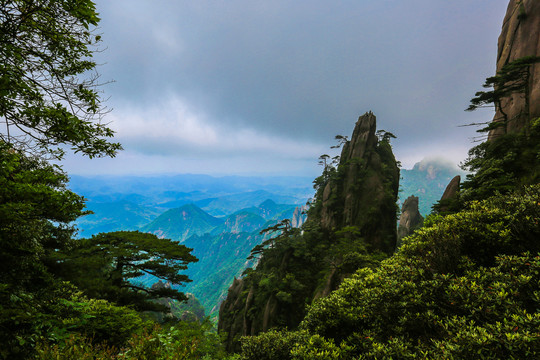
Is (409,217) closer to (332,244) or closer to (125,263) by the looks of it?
(332,244)

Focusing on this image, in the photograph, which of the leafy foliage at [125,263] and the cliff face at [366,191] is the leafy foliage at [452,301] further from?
the cliff face at [366,191]

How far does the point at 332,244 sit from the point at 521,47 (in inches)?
1031

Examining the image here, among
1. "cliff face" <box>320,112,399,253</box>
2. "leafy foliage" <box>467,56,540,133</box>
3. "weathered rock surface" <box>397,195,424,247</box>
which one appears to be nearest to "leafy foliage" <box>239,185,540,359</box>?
"leafy foliage" <box>467,56,540,133</box>

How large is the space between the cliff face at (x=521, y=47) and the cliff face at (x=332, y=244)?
40.1 ft

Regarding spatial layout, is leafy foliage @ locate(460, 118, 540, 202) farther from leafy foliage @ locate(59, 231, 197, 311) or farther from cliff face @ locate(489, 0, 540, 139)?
leafy foliage @ locate(59, 231, 197, 311)

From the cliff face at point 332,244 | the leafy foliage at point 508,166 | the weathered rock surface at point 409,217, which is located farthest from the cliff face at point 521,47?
the weathered rock surface at point 409,217

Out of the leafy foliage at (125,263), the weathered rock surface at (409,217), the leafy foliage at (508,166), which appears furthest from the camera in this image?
the weathered rock surface at (409,217)

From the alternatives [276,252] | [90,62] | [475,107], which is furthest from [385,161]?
[90,62]

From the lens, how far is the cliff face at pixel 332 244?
765 inches

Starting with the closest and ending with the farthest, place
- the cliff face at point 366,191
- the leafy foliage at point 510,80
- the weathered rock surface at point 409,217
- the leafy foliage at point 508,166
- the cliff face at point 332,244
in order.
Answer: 1. the leafy foliage at point 508,166
2. the leafy foliage at point 510,80
3. the cliff face at point 332,244
4. the cliff face at point 366,191
5. the weathered rock surface at point 409,217

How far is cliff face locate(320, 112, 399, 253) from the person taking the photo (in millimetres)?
24547

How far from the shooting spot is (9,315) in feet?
11.8

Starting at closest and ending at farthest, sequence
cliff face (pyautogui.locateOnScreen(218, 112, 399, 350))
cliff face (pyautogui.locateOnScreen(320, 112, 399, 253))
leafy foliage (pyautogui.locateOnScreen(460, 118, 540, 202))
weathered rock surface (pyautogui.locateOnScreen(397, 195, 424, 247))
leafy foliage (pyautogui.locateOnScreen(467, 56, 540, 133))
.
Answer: leafy foliage (pyautogui.locateOnScreen(460, 118, 540, 202)), leafy foliage (pyautogui.locateOnScreen(467, 56, 540, 133)), cliff face (pyautogui.locateOnScreen(218, 112, 399, 350)), cliff face (pyautogui.locateOnScreen(320, 112, 399, 253)), weathered rock surface (pyautogui.locateOnScreen(397, 195, 424, 247))

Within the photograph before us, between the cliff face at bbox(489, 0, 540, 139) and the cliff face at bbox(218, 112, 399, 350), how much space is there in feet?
40.1
